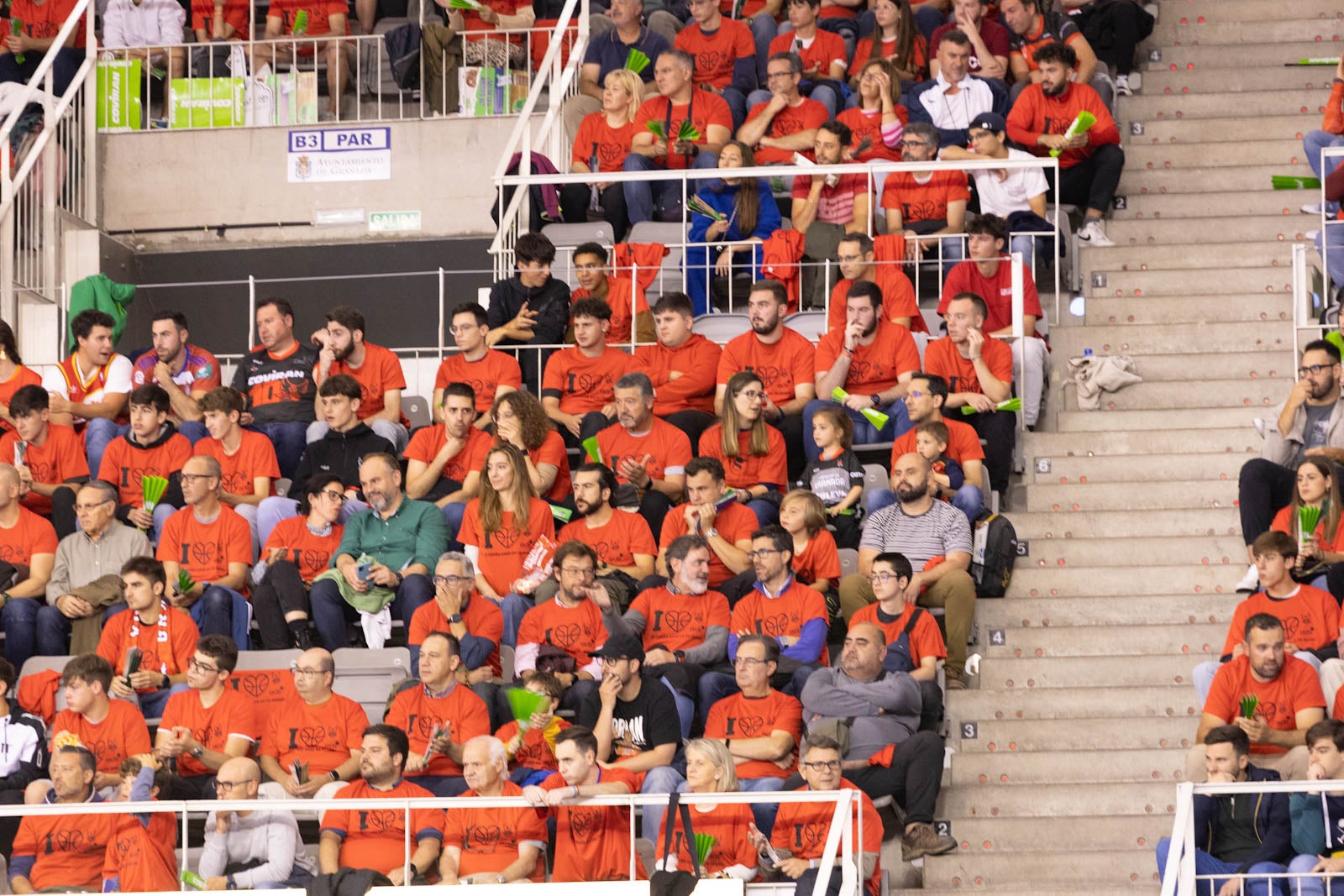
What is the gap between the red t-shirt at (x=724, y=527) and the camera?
11.1 metres

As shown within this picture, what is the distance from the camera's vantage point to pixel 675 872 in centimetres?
898

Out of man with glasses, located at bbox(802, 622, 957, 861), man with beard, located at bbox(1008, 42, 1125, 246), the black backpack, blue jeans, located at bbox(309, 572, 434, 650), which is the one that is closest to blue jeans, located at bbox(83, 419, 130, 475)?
blue jeans, located at bbox(309, 572, 434, 650)

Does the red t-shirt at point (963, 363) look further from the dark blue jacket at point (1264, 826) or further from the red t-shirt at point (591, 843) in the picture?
the red t-shirt at point (591, 843)

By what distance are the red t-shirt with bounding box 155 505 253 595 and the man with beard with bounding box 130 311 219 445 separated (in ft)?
3.90

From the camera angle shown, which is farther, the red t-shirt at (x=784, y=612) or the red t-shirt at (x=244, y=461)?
the red t-shirt at (x=244, y=461)

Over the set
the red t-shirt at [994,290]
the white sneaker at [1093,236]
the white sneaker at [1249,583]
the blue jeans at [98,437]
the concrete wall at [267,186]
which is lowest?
the white sneaker at [1249,583]

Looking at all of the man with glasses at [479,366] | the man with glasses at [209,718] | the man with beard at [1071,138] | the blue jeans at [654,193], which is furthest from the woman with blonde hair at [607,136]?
the man with glasses at [209,718]

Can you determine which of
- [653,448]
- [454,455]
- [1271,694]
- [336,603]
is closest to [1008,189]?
[653,448]

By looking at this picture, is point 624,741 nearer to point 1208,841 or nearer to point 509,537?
point 509,537

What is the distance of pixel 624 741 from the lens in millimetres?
10039

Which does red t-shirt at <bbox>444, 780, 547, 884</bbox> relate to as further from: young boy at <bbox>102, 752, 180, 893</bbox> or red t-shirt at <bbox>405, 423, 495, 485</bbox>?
red t-shirt at <bbox>405, 423, 495, 485</bbox>

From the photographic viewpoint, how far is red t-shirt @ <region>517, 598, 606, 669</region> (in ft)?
34.7

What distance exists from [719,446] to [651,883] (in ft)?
10.2

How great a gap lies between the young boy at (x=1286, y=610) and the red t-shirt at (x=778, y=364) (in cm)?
261
